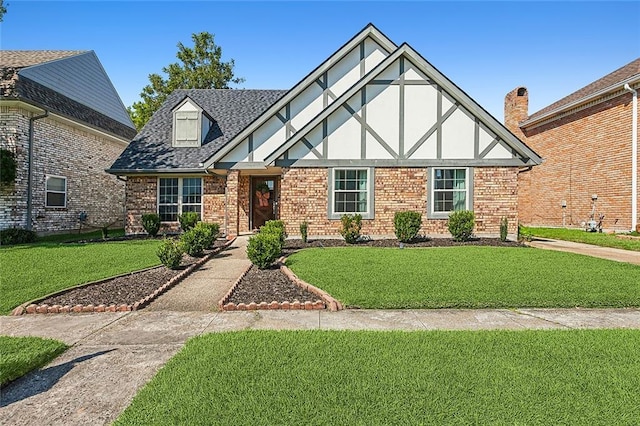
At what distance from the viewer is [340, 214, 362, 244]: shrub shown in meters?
11.6

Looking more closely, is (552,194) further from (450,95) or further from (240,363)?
(240,363)

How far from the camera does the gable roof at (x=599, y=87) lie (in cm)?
1567

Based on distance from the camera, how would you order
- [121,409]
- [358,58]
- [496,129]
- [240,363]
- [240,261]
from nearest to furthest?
[121,409]
[240,363]
[240,261]
[496,129]
[358,58]

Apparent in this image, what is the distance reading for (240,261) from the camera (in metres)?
9.27

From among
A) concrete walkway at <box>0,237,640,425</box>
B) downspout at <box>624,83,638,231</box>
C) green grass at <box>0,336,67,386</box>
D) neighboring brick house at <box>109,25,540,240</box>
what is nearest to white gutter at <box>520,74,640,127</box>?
downspout at <box>624,83,638,231</box>

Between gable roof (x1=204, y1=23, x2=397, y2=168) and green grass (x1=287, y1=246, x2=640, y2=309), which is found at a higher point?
gable roof (x1=204, y1=23, x2=397, y2=168)

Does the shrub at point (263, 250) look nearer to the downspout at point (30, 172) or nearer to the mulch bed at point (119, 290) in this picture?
the mulch bed at point (119, 290)

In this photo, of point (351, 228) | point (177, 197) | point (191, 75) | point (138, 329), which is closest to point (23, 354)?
point (138, 329)

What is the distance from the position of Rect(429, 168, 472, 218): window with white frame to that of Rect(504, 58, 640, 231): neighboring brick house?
8.97 metres

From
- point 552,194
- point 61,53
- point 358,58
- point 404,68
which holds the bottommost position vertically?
point 552,194

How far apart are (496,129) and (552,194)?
35.8 feet

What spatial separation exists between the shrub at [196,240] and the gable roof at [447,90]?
372 cm

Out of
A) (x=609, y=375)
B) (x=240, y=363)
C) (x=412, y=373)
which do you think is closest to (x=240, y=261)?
(x=240, y=363)

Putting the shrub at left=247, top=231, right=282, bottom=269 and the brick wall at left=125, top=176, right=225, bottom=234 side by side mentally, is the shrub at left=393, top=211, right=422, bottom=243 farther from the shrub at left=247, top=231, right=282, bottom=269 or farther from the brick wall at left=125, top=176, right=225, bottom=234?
the brick wall at left=125, top=176, right=225, bottom=234
